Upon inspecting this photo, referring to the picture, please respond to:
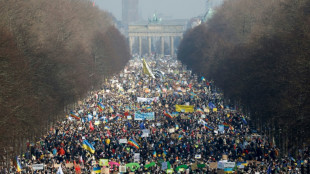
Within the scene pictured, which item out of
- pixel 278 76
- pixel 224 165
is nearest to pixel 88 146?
pixel 224 165

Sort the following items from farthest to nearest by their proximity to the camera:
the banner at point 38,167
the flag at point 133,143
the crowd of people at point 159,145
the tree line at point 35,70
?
the flag at point 133,143
the tree line at point 35,70
the crowd of people at point 159,145
the banner at point 38,167

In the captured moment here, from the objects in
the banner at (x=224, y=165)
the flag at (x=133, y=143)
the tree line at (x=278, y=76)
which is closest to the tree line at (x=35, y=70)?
the flag at (x=133, y=143)

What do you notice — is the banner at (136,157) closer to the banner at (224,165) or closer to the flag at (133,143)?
the flag at (133,143)

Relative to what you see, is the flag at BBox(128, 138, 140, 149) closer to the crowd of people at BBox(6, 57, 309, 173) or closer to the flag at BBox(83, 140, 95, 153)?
the crowd of people at BBox(6, 57, 309, 173)

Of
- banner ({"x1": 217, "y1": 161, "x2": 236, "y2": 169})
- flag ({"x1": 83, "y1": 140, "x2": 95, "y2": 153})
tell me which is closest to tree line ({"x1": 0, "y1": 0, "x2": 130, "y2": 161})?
flag ({"x1": 83, "y1": 140, "x2": 95, "y2": 153})

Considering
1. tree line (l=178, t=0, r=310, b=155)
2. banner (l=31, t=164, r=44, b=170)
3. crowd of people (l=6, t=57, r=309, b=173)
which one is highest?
tree line (l=178, t=0, r=310, b=155)

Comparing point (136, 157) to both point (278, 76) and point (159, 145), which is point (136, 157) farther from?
point (278, 76)

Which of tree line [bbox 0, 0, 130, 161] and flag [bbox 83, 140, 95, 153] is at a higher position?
→ tree line [bbox 0, 0, 130, 161]

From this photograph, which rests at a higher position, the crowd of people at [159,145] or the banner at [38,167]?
the banner at [38,167]

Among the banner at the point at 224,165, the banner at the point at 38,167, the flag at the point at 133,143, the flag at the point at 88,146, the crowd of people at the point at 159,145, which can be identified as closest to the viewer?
the banner at the point at 38,167
